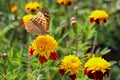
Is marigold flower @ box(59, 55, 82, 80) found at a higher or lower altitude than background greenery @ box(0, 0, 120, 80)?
higher

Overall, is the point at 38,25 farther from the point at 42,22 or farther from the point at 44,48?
the point at 44,48

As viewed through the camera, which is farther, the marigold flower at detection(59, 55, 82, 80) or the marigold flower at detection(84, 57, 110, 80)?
the marigold flower at detection(59, 55, 82, 80)

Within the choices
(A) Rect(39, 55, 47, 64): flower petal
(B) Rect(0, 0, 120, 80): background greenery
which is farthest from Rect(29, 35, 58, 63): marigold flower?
(B) Rect(0, 0, 120, 80): background greenery

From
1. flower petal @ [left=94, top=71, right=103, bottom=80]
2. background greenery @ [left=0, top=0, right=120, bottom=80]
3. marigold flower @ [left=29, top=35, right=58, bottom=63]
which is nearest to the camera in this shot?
flower petal @ [left=94, top=71, right=103, bottom=80]

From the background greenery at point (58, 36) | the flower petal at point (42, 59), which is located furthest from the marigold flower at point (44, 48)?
the background greenery at point (58, 36)

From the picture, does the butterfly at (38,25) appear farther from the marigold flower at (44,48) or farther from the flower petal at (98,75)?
the flower petal at (98,75)

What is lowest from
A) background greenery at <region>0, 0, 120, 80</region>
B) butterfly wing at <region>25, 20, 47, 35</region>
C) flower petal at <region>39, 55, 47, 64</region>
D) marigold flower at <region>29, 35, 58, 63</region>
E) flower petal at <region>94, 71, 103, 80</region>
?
background greenery at <region>0, 0, 120, 80</region>

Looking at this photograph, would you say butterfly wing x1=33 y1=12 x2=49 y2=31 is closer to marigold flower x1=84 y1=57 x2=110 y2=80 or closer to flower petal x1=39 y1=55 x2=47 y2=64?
flower petal x1=39 y1=55 x2=47 y2=64

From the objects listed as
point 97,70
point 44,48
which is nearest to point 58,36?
point 44,48
